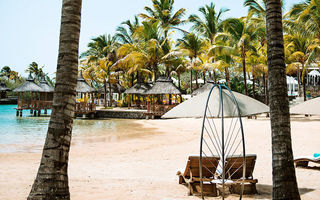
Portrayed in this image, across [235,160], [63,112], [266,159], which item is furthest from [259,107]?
[266,159]

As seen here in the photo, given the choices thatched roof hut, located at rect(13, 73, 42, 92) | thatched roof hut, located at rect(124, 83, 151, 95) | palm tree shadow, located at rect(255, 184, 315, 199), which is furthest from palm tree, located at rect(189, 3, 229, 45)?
palm tree shadow, located at rect(255, 184, 315, 199)

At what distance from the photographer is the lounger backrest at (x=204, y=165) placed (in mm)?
4996

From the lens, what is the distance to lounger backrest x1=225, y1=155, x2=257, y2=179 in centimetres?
492

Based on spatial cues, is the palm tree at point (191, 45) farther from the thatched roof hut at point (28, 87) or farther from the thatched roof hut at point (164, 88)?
the thatched roof hut at point (28, 87)

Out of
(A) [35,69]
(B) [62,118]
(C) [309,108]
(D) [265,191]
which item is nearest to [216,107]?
(D) [265,191]

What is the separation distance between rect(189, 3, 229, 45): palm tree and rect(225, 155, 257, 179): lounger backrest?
86.8 ft

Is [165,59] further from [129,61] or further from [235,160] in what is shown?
[235,160]

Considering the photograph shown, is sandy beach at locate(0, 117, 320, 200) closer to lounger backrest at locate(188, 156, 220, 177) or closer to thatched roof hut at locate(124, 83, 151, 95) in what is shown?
lounger backrest at locate(188, 156, 220, 177)

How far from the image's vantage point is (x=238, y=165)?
506cm

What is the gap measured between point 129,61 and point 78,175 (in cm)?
2676

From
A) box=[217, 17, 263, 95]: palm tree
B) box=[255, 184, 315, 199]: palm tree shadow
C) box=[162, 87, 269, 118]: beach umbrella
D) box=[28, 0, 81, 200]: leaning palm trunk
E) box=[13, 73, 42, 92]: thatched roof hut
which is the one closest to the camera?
box=[28, 0, 81, 200]: leaning palm trunk

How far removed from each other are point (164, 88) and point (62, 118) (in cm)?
2514

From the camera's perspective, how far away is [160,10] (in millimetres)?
35531

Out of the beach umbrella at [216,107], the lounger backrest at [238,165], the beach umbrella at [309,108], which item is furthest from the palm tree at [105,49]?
the lounger backrest at [238,165]
